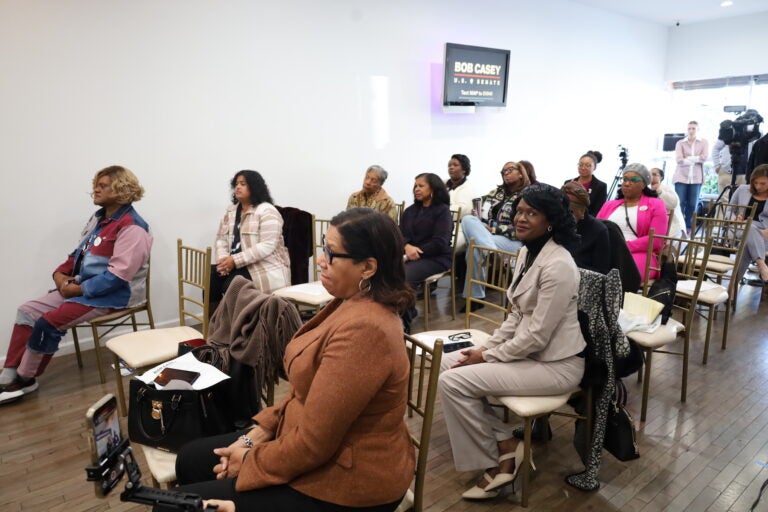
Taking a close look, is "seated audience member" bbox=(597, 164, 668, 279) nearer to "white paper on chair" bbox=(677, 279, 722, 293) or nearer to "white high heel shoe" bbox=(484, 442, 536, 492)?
"white paper on chair" bbox=(677, 279, 722, 293)

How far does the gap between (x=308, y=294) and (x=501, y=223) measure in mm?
1958

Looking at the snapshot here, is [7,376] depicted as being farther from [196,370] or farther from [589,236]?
[589,236]

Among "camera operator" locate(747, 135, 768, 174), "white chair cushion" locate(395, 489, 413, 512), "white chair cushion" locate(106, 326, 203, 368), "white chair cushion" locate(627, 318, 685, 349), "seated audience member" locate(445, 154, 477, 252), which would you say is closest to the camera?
"white chair cushion" locate(395, 489, 413, 512)

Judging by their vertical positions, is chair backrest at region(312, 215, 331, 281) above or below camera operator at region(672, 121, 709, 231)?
below

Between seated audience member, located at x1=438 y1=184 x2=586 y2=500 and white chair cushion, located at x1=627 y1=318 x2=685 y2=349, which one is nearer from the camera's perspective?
seated audience member, located at x1=438 y1=184 x2=586 y2=500

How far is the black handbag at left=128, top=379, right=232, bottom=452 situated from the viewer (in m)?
1.60

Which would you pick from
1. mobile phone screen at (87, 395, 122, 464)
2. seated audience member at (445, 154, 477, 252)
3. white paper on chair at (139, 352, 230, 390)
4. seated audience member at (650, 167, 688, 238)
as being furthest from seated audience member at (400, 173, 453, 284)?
mobile phone screen at (87, 395, 122, 464)

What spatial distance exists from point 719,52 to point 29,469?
30.7ft

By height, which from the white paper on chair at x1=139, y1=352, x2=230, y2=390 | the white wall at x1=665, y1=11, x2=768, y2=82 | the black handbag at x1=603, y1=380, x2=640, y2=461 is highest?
the white wall at x1=665, y1=11, x2=768, y2=82

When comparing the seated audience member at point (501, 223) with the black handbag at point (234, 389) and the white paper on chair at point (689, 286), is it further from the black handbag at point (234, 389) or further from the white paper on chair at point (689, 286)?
the black handbag at point (234, 389)

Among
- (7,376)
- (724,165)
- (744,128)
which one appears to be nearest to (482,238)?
(7,376)

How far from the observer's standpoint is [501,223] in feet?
14.3

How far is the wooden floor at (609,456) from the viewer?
207 centimetres

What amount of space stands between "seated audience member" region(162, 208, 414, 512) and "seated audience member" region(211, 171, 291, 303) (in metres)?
2.04
